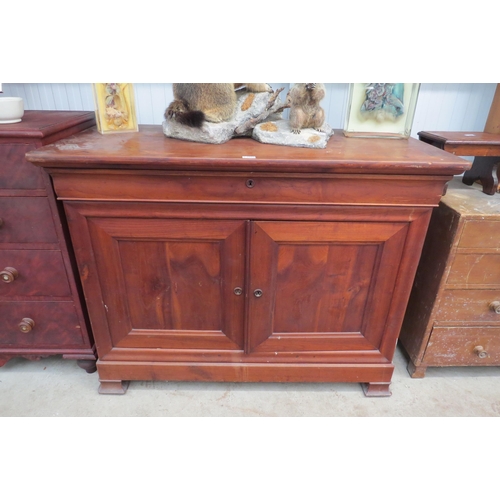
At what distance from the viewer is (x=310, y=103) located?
110 cm

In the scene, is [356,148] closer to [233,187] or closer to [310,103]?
[310,103]

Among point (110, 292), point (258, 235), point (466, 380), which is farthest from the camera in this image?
point (466, 380)

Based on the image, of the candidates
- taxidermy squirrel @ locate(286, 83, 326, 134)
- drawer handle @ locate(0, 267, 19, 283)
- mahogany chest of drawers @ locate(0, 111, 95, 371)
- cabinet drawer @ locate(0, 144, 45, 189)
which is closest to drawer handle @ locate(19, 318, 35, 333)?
mahogany chest of drawers @ locate(0, 111, 95, 371)

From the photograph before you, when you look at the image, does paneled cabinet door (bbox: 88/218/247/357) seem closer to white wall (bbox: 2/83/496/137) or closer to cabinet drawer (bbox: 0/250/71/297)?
cabinet drawer (bbox: 0/250/71/297)

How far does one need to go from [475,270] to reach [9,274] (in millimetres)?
1569

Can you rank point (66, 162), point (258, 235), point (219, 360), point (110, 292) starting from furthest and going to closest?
1. point (219, 360)
2. point (110, 292)
3. point (258, 235)
4. point (66, 162)

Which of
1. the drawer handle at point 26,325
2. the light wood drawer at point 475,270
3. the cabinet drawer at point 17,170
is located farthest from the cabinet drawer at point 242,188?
the drawer handle at point 26,325

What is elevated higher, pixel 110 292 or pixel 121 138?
pixel 121 138

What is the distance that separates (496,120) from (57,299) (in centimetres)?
178

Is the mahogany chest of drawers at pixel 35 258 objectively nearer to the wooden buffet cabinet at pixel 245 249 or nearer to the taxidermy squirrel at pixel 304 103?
the wooden buffet cabinet at pixel 245 249

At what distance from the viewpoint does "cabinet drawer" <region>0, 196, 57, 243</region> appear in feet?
3.56

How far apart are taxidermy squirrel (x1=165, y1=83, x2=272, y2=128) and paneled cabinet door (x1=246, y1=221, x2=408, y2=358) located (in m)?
0.36

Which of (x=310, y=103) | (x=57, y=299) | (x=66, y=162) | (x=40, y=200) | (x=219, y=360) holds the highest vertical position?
(x=310, y=103)

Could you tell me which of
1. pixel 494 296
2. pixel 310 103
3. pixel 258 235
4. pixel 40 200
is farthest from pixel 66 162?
pixel 494 296
